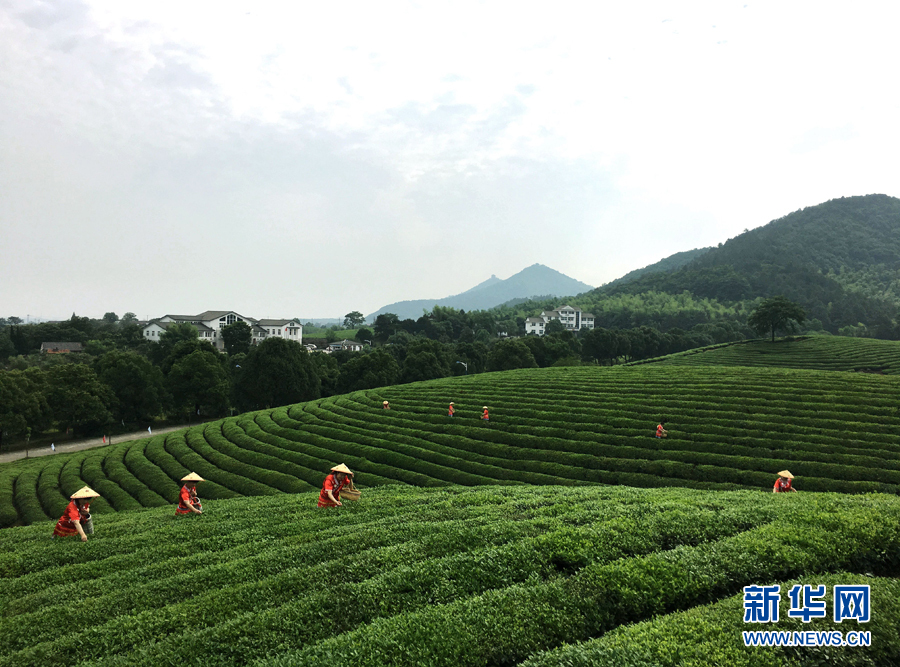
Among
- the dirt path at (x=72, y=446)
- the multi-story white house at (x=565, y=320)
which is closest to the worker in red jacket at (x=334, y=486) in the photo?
the dirt path at (x=72, y=446)

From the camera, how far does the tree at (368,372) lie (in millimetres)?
62344

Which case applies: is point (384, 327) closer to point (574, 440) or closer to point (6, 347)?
point (6, 347)

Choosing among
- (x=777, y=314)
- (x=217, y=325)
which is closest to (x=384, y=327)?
(x=217, y=325)

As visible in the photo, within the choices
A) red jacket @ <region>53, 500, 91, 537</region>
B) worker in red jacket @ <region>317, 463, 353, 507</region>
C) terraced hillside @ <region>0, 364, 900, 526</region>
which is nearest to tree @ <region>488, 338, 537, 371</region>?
terraced hillside @ <region>0, 364, 900, 526</region>

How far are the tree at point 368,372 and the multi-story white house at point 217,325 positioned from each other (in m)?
54.0

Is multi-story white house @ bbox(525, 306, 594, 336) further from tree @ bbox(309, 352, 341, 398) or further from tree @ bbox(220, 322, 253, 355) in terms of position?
tree @ bbox(309, 352, 341, 398)

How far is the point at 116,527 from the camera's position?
1283 centimetres

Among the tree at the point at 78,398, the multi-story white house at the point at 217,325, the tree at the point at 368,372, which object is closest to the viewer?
the tree at the point at 78,398

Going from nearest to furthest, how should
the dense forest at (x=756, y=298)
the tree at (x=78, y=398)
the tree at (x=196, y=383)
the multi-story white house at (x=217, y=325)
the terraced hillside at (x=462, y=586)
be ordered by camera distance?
the terraced hillside at (x=462, y=586)
the tree at (x=78, y=398)
the tree at (x=196, y=383)
the multi-story white house at (x=217, y=325)
the dense forest at (x=756, y=298)

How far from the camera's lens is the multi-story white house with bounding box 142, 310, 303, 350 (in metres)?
115

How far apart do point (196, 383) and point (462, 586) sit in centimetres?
5258

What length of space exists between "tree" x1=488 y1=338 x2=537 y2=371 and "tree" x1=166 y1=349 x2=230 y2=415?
37.7m

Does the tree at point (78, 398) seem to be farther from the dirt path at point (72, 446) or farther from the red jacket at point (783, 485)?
the red jacket at point (783, 485)

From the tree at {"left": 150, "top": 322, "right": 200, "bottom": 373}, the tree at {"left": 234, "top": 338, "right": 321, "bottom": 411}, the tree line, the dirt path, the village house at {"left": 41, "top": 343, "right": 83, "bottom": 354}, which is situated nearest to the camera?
the dirt path
